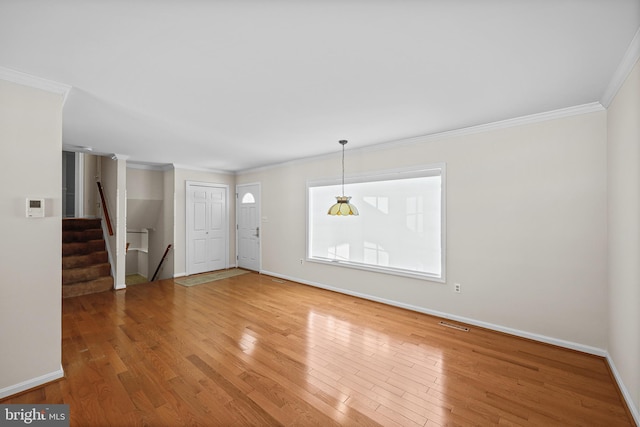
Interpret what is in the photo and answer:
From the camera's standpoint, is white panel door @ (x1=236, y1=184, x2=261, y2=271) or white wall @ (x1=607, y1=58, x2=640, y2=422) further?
white panel door @ (x1=236, y1=184, x2=261, y2=271)

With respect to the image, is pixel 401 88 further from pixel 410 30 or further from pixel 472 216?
pixel 472 216

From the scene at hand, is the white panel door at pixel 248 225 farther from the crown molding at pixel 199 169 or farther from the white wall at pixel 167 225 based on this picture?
the white wall at pixel 167 225

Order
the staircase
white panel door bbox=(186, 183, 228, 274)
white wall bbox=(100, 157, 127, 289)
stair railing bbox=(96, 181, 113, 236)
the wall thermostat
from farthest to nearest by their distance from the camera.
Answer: white panel door bbox=(186, 183, 228, 274) → stair railing bbox=(96, 181, 113, 236) → white wall bbox=(100, 157, 127, 289) → the staircase → the wall thermostat

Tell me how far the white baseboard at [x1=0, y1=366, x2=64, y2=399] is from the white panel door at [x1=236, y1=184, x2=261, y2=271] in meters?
4.25

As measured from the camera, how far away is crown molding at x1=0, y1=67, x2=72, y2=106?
2135mm

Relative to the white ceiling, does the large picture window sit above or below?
below

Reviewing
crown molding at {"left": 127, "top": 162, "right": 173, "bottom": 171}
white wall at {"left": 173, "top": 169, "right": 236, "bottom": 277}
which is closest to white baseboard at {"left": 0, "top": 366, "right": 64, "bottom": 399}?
white wall at {"left": 173, "top": 169, "right": 236, "bottom": 277}

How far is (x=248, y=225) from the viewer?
22.4 ft

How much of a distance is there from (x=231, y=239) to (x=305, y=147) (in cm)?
374

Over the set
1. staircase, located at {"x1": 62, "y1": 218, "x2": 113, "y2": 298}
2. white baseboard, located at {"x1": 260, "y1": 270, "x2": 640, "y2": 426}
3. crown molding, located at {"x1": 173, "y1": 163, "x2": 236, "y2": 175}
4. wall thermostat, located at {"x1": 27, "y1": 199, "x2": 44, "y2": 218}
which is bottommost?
white baseboard, located at {"x1": 260, "y1": 270, "x2": 640, "y2": 426}

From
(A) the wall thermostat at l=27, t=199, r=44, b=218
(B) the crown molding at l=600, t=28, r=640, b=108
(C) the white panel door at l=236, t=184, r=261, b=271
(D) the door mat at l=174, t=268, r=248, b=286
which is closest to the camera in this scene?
(B) the crown molding at l=600, t=28, r=640, b=108

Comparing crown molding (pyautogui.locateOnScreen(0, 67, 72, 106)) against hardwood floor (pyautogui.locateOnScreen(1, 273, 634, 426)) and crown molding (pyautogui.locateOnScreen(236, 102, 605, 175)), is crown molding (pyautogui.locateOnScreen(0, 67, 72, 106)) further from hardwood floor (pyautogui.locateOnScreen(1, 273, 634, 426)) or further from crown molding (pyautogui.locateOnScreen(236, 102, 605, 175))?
crown molding (pyautogui.locateOnScreen(236, 102, 605, 175))

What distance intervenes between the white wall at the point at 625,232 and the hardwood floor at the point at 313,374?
33 cm

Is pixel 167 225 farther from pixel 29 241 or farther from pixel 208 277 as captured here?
pixel 29 241
